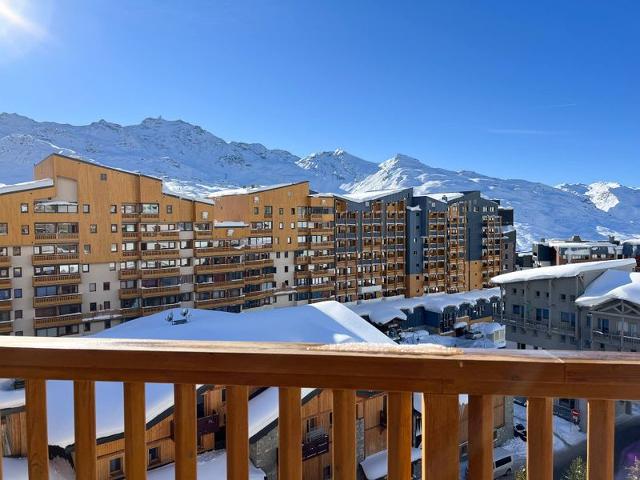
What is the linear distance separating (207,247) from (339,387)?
22.1 m

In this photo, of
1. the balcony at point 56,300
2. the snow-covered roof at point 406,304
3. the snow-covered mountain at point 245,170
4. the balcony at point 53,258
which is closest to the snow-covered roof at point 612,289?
the snow-covered roof at point 406,304

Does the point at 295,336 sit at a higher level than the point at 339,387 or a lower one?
lower

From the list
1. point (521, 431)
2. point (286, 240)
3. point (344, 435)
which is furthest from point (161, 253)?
point (344, 435)

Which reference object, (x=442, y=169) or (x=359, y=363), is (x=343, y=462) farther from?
(x=442, y=169)

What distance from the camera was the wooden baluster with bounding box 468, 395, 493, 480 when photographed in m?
1.01

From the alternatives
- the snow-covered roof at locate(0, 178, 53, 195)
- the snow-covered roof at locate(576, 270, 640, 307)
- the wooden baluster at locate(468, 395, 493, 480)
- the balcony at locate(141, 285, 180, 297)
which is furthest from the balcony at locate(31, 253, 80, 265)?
the wooden baluster at locate(468, 395, 493, 480)

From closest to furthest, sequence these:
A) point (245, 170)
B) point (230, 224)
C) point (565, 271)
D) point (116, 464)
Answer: point (116, 464)
point (565, 271)
point (230, 224)
point (245, 170)

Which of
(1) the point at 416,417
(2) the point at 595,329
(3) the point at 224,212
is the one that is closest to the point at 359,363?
(1) the point at 416,417

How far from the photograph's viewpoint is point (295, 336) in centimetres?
1092

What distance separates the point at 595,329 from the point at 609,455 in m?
16.6

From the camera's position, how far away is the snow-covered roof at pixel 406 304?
25328 millimetres

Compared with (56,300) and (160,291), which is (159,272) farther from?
(56,300)

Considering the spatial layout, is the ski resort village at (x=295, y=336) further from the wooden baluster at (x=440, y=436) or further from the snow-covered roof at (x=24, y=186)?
the snow-covered roof at (x=24, y=186)

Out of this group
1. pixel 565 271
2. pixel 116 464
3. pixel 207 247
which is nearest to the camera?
pixel 116 464
